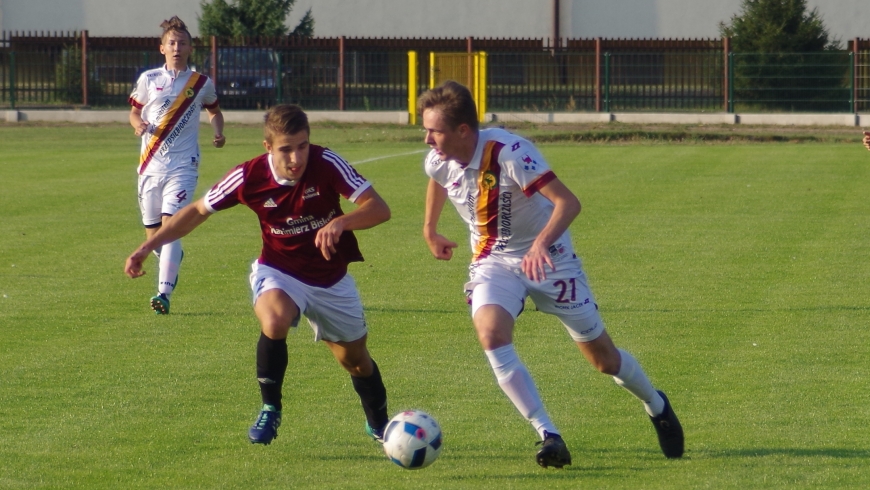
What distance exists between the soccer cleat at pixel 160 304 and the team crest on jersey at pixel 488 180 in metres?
4.35

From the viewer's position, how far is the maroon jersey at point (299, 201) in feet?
18.1

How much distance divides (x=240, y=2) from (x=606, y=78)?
1303 cm

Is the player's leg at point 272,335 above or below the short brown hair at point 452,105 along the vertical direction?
below

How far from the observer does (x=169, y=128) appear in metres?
9.99

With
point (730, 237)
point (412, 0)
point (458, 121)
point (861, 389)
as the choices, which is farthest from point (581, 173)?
point (412, 0)

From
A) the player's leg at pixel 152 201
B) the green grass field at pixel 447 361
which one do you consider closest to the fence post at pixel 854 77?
the green grass field at pixel 447 361

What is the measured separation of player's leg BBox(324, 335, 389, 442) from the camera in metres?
5.70

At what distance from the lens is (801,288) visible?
10.1 meters

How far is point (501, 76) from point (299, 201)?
3026 cm

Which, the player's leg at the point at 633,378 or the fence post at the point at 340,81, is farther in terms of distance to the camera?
the fence post at the point at 340,81

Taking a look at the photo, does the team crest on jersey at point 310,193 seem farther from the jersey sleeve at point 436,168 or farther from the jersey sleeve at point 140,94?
the jersey sleeve at point 140,94

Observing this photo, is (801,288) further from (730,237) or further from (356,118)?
(356,118)

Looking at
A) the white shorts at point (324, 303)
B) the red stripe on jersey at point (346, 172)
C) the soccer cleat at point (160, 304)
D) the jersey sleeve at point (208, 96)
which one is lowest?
the soccer cleat at point (160, 304)

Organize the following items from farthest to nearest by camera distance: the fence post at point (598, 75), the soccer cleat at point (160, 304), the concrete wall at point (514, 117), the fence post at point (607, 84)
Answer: the fence post at point (598, 75) → the fence post at point (607, 84) → the concrete wall at point (514, 117) → the soccer cleat at point (160, 304)
